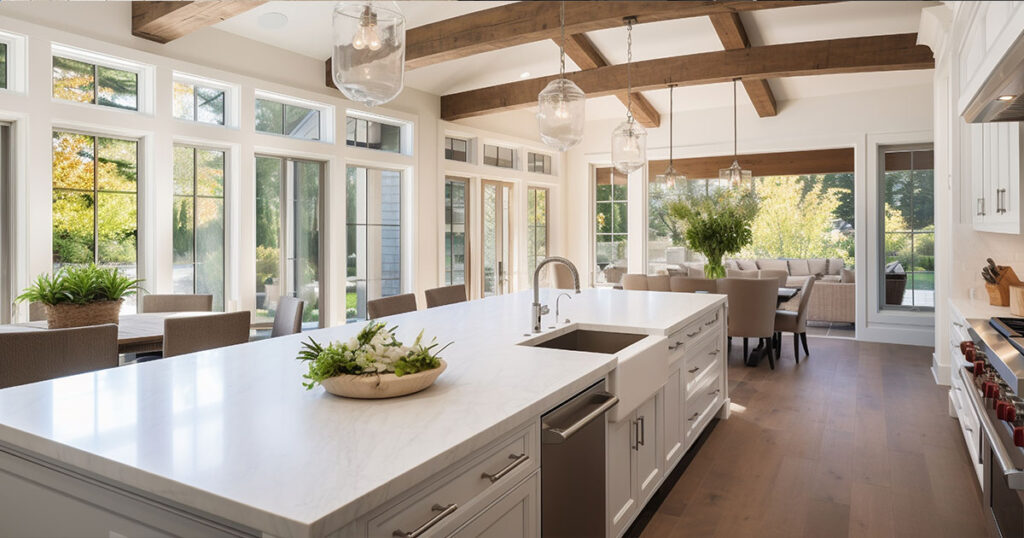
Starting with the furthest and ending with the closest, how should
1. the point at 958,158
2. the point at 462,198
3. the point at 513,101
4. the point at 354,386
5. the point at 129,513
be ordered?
the point at 462,198 < the point at 513,101 < the point at 958,158 < the point at 354,386 < the point at 129,513

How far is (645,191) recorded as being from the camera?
8727 mm

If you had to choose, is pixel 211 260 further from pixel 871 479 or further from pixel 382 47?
pixel 871 479

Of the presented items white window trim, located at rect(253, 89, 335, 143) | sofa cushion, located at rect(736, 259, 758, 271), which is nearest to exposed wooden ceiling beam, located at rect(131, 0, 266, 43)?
white window trim, located at rect(253, 89, 335, 143)

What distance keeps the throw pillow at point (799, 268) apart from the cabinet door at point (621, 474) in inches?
347

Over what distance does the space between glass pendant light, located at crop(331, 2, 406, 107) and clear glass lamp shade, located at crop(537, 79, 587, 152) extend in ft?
4.26

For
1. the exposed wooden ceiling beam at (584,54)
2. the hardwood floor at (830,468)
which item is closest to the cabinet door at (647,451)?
the hardwood floor at (830,468)

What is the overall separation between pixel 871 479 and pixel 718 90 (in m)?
5.71

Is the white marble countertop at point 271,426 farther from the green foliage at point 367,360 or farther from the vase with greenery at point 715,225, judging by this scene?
the vase with greenery at point 715,225

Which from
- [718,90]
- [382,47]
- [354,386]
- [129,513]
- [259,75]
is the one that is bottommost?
[129,513]

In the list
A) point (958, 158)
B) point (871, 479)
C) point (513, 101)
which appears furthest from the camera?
point (513, 101)

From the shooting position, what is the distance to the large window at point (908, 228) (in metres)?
6.85

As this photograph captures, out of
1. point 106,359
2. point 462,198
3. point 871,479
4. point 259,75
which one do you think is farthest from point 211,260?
point 871,479

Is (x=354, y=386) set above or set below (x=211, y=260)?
below

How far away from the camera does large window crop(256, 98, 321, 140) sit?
5.36 meters
